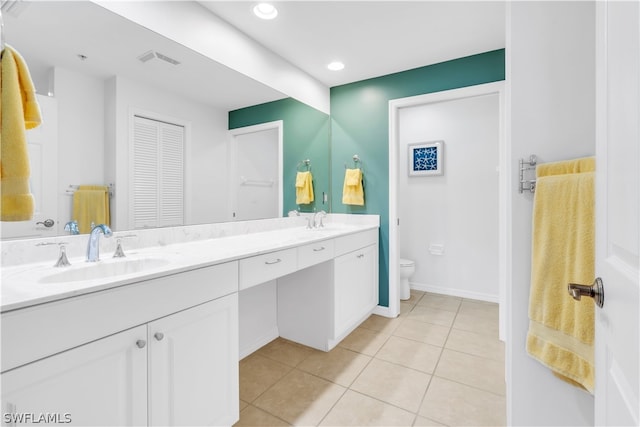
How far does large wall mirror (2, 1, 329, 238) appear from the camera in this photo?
121 cm

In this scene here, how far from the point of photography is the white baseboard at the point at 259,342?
2.07 metres

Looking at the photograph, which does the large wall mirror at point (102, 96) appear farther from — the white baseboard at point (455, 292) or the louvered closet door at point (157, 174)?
the white baseboard at point (455, 292)

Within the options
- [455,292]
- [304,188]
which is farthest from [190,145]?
[455,292]

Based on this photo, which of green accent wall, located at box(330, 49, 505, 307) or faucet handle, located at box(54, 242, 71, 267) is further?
green accent wall, located at box(330, 49, 505, 307)

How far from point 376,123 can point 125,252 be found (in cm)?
230

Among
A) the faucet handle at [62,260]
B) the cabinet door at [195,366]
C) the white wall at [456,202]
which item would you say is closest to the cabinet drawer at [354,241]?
the white wall at [456,202]

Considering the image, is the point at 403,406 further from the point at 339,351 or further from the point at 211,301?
the point at 211,301

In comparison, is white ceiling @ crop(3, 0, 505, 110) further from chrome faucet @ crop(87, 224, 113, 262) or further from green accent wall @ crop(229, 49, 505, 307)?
chrome faucet @ crop(87, 224, 113, 262)

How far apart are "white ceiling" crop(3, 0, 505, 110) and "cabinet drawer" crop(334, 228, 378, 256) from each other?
4.06 feet

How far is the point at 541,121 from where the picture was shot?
1128 millimetres

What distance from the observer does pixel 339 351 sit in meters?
2.14

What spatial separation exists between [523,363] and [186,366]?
1.31m

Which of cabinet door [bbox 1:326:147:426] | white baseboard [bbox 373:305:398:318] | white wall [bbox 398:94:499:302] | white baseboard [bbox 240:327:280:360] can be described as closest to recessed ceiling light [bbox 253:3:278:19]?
cabinet door [bbox 1:326:147:426]
